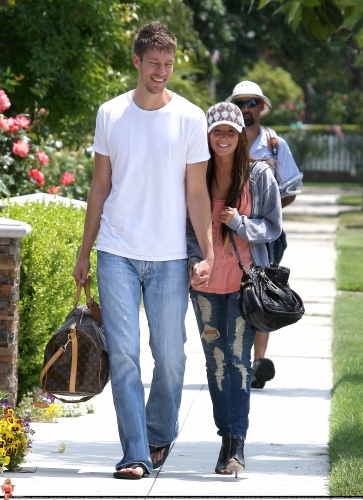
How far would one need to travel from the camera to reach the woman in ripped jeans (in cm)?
494

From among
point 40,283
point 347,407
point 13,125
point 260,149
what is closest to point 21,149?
point 13,125

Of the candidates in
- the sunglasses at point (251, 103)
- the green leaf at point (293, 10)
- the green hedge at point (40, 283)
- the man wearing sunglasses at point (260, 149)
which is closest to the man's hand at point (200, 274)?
the green leaf at point (293, 10)

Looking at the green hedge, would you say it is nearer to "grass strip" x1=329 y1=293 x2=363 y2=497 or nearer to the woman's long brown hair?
the woman's long brown hair

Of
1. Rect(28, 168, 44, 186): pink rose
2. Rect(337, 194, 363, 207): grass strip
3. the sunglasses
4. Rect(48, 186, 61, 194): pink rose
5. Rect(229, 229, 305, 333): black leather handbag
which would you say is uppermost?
the sunglasses

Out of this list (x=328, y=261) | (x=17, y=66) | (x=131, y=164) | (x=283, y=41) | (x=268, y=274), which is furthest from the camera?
(x=283, y=41)

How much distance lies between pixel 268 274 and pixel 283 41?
57.8 ft

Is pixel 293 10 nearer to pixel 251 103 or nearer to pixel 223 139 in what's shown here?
pixel 223 139

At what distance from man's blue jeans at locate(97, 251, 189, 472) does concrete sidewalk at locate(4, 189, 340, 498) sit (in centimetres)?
26

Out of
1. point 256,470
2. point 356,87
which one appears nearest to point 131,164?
point 256,470

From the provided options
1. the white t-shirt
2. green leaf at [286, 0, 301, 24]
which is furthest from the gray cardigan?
green leaf at [286, 0, 301, 24]

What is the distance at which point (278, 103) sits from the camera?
41625 mm

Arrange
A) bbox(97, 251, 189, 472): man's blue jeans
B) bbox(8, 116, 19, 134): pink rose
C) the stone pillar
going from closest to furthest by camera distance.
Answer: bbox(97, 251, 189, 472): man's blue jeans < the stone pillar < bbox(8, 116, 19, 134): pink rose

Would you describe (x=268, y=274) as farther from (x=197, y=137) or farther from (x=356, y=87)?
(x=356, y=87)

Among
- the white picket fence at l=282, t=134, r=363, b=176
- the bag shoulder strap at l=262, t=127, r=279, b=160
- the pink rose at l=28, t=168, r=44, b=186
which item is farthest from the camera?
the white picket fence at l=282, t=134, r=363, b=176
